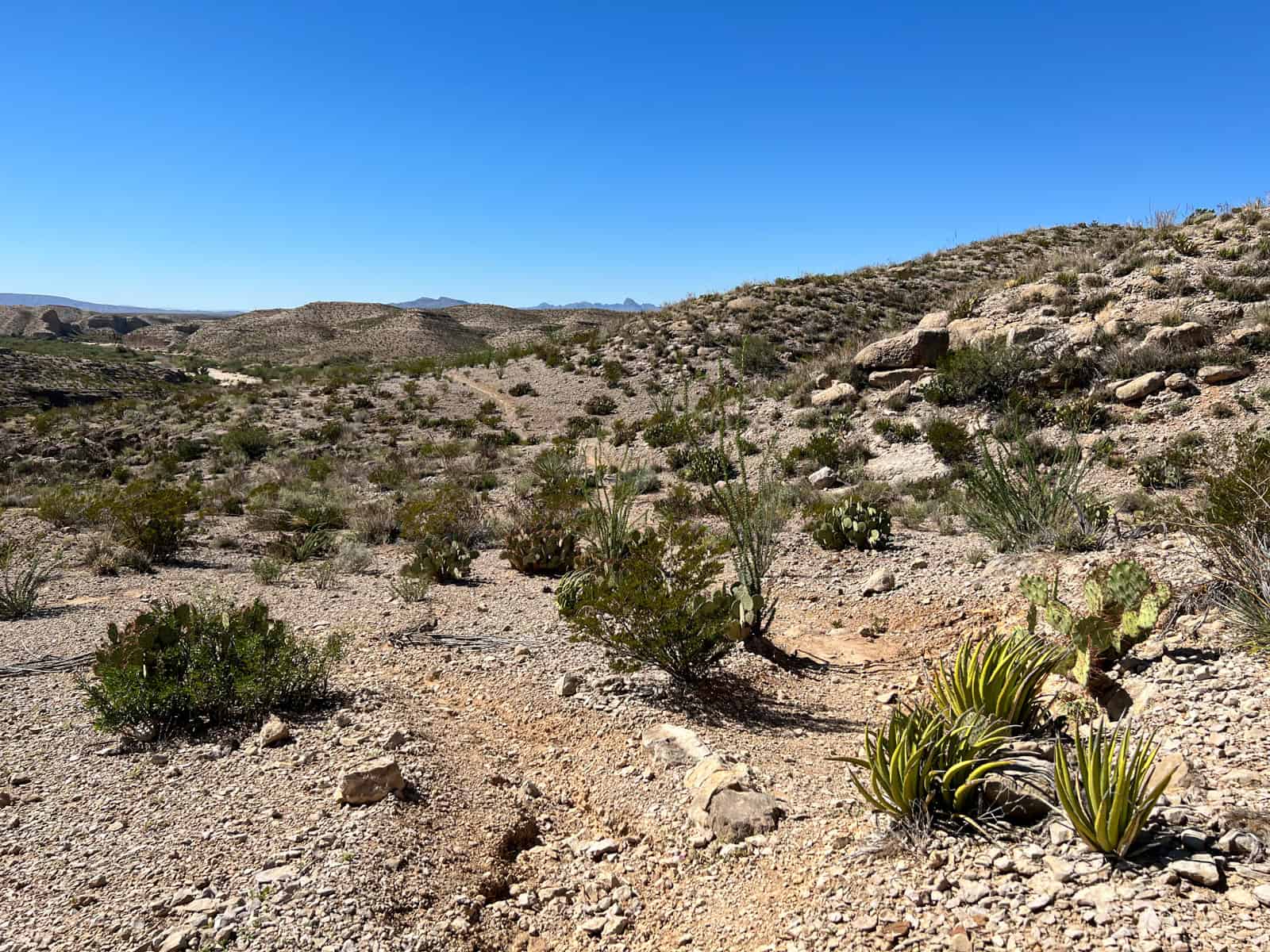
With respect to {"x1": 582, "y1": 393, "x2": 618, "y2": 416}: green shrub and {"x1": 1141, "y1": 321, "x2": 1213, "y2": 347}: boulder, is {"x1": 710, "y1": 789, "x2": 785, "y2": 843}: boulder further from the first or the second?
{"x1": 582, "y1": 393, "x2": 618, "y2": 416}: green shrub

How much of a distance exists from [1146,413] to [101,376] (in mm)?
42397

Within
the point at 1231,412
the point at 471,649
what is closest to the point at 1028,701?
the point at 471,649

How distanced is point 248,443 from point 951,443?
1809 centimetres

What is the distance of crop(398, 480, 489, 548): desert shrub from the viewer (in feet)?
35.3

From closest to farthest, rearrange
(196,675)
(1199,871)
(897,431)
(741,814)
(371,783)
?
1. (1199,871)
2. (741,814)
3. (371,783)
4. (196,675)
5. (897,431)

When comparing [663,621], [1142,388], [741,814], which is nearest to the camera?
[741,814]

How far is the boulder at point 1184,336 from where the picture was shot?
13.8m

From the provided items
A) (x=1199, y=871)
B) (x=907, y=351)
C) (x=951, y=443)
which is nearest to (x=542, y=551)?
(x=1199, y=871)

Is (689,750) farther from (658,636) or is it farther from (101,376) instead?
(101,376)

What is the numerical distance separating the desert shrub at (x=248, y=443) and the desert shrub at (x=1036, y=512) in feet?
61.6

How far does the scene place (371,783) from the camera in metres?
3.97

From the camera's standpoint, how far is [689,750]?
4.53m

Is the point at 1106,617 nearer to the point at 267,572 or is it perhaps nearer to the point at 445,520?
the point at 445,520

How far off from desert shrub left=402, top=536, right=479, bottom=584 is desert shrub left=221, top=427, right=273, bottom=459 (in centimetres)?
1318
